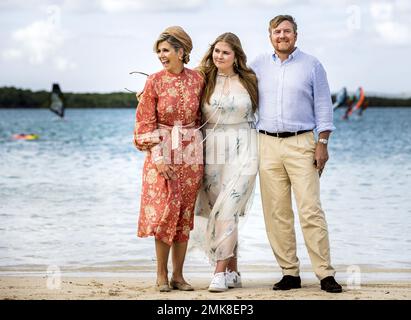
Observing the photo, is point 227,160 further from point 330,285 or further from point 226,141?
point 330,285

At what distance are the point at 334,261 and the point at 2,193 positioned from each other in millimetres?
6961

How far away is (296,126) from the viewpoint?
4.84m

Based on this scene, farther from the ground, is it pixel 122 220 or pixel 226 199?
pixel 226 199

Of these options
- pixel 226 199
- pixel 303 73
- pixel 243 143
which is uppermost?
pixel 303 73

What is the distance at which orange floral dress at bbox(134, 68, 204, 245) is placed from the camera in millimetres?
4723

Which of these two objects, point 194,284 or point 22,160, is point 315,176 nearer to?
point 194,284

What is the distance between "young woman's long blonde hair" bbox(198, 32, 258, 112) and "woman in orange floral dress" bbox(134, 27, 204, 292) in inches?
2.6

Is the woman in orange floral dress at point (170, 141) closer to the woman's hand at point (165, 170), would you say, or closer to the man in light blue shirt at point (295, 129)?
the woman's hand at point (165, 170)

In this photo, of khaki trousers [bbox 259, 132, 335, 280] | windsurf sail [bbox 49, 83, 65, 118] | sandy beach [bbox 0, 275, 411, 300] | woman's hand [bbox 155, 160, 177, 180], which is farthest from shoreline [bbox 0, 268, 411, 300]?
windsurf sail [bbox 49, 83, 65, 118]

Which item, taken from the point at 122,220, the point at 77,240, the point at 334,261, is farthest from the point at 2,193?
the point at 334,261

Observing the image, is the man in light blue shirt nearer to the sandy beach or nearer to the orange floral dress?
the sandy beach

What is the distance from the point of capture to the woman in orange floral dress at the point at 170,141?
4719mm

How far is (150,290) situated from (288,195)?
40.9 inches

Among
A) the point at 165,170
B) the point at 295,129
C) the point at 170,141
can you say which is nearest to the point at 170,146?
the point at 170,141
